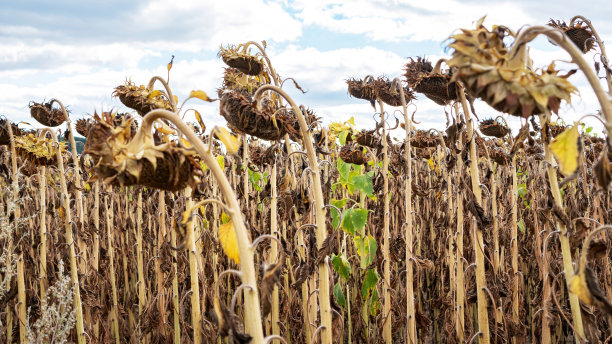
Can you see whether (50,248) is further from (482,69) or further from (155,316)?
(482,69)

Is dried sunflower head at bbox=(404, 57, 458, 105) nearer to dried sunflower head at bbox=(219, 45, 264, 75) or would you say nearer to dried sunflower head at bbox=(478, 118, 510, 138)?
dried sunflower head at bbox=(219, 45, 264, 75)

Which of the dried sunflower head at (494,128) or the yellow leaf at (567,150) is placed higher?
the dried sunflower head at (494,128)

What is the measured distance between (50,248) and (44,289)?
3.83ft

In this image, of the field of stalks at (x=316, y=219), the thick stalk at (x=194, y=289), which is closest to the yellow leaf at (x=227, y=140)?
the field of stalks at (x=316, y=219)

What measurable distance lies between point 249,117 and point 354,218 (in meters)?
1.44

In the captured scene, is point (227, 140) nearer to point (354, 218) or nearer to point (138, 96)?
point (138, 96)

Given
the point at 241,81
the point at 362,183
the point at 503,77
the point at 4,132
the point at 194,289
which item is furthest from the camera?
the point at 241,81

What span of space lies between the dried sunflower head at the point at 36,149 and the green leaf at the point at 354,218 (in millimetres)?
2008

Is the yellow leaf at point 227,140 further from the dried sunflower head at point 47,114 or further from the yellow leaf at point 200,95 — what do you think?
the dried sunflower head at point 47,114

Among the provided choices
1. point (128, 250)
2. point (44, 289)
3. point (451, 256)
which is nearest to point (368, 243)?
point (451, 256)

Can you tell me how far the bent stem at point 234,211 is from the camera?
1264mm

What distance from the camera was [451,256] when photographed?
380 cm

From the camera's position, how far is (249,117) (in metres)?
2.08

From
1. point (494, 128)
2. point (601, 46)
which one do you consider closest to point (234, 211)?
point (601, 46)
